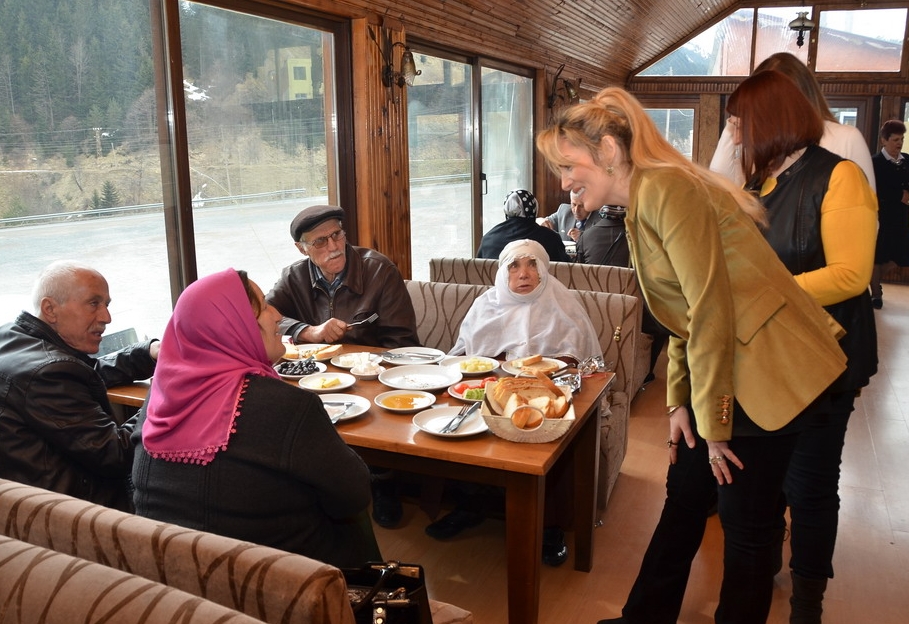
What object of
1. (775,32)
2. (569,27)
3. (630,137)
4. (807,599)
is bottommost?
(807,599)

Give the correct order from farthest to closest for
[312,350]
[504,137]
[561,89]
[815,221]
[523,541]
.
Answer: [561,89], [504,137], [312,350], [523,541], [815,221]

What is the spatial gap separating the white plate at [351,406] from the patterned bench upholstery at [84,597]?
1.14 meters

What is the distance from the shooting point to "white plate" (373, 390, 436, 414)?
2.27 m

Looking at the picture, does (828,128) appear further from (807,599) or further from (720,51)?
(720,51)

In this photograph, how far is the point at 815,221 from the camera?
1.94 metres

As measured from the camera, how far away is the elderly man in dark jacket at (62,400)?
193 centimetres

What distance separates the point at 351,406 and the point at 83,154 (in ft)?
5.05

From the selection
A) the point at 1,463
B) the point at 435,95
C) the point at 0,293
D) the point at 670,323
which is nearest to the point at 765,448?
the point at 670,323

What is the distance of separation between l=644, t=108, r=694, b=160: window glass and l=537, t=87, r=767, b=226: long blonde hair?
8.62 metres

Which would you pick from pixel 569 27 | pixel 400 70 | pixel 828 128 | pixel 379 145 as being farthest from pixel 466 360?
pixel 569 27

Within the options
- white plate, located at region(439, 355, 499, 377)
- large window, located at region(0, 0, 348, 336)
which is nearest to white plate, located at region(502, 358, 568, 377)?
white plate, located at region(439, 355, 499, 377)

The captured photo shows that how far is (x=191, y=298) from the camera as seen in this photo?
5.17 feet

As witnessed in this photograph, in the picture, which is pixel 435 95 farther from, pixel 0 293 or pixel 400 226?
pixel 0 293

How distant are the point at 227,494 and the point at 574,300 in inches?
75.6
